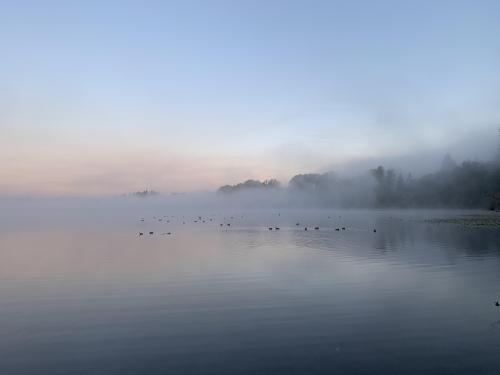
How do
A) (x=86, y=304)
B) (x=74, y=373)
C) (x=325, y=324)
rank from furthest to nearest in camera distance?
(x=86, y=304) < (x=325, y=324) < (x=74, y=373)

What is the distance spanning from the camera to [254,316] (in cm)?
2155

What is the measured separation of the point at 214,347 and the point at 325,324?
5867 mm

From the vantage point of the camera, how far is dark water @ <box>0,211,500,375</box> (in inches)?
606

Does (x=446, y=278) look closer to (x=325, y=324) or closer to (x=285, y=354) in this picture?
(x=325, y=324)

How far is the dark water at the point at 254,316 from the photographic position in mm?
15383

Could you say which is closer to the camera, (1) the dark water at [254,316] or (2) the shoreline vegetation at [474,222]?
(1) the dark water at [254,316]

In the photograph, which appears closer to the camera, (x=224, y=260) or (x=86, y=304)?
(x=86, y=304)

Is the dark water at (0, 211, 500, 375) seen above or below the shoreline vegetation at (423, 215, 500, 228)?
below

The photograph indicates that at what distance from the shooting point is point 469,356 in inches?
607

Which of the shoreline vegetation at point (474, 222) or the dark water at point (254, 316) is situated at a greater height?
the shoreline vegetation at point (474, 222)

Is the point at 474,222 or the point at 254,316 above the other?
the point at 474,222

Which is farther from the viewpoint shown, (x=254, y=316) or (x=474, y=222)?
(x=474, y=222)

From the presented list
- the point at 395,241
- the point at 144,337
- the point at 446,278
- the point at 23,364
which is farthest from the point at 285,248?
the point at 23,364

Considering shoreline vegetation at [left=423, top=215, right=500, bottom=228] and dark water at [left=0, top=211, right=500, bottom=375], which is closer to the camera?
dark water at [left=0, top=211, right=500, bottom=375]
